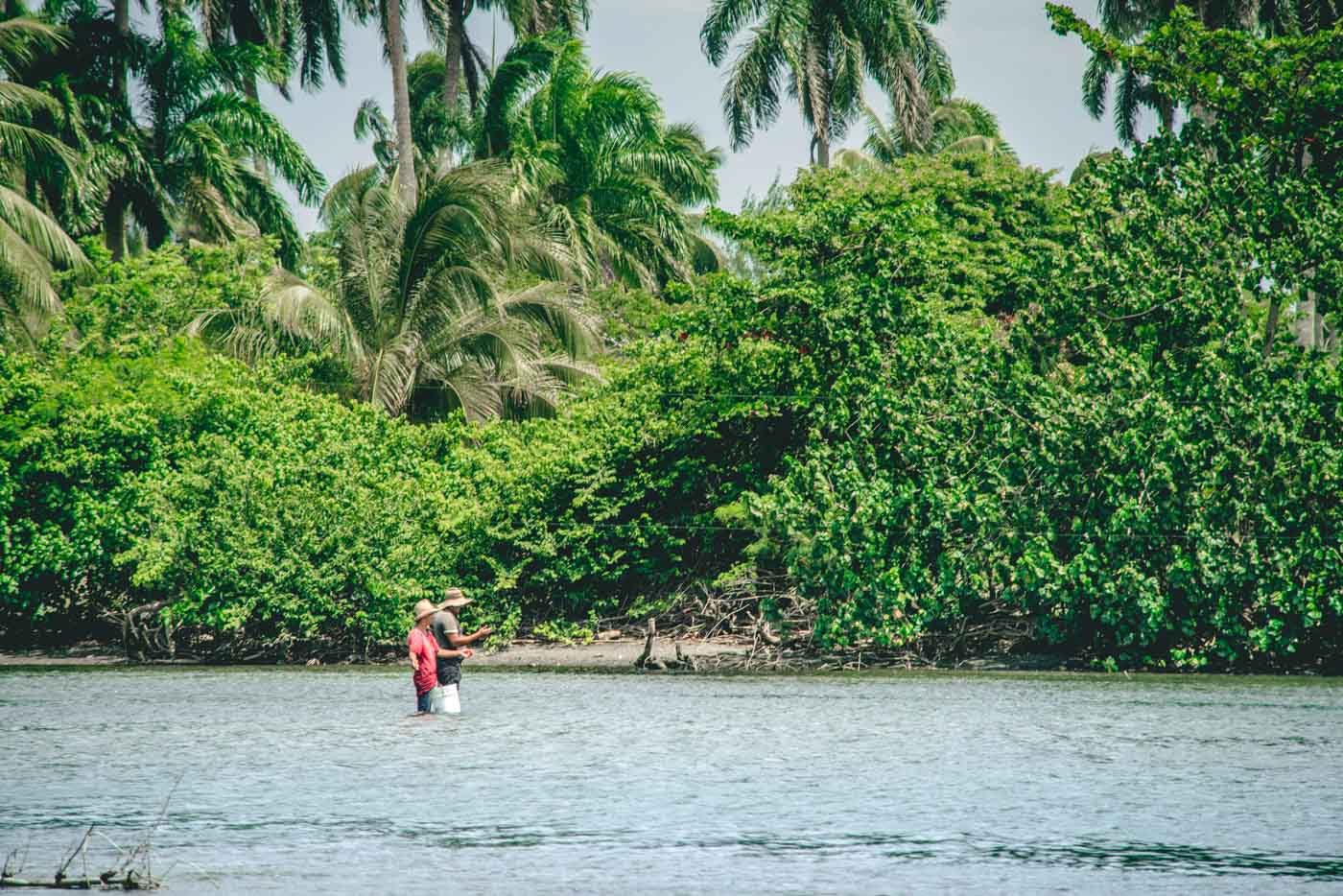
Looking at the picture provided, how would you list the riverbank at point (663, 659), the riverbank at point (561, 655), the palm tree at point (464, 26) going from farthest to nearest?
the palm tree at point (464, 26)
the riverbank at point (561, 655)
the riverbank at point (663, 659)

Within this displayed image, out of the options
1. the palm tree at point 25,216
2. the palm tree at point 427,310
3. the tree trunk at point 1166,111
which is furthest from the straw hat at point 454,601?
the tree trunk at point 1166,111

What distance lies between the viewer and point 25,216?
31656 mm

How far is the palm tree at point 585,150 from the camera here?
41.7m

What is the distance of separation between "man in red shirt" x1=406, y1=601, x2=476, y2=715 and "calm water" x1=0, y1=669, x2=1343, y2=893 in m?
0.34

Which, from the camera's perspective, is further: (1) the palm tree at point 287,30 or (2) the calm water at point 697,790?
(1) the palm tree at point 287,30

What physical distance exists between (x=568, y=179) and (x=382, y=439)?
13.0 meters

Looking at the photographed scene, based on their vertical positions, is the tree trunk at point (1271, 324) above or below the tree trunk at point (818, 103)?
below

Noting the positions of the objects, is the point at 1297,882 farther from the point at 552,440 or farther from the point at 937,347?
the point at 552,440

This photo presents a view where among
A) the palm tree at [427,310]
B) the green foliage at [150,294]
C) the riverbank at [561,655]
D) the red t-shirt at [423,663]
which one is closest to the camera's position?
the red t-shirt at [423,663]

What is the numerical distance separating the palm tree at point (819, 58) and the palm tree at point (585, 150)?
151 inches

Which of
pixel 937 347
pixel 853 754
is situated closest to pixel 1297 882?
pixel 853 754

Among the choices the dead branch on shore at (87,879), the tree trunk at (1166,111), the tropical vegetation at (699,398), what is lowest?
the dead branch on shore at (87,879)

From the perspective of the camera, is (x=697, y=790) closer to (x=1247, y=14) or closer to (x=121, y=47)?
(x=121, y=47)

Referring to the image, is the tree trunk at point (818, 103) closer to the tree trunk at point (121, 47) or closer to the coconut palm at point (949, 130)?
the coconut palm at point (949, 130)
